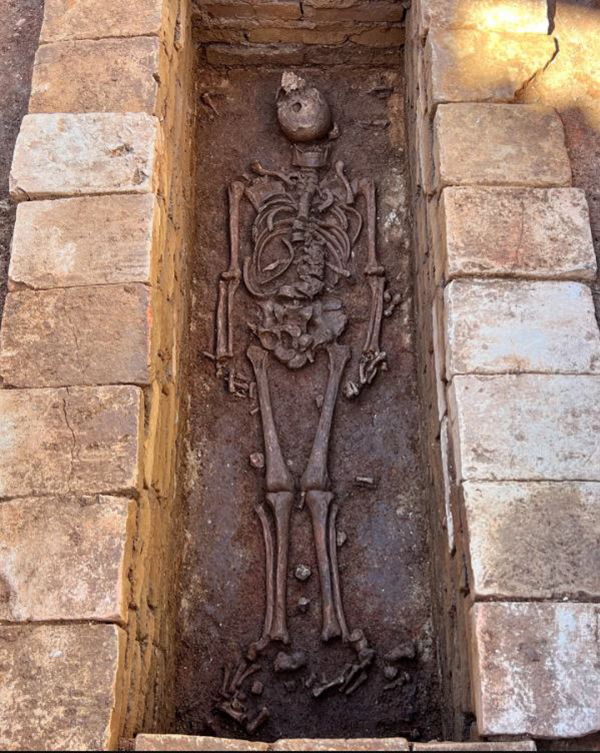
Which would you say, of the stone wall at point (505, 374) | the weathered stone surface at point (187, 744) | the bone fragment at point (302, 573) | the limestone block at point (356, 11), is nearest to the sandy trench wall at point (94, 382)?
the weathered stone surface at point (187, 744)

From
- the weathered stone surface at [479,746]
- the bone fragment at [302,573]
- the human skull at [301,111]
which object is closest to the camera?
the weathered stone surface at [479,746]

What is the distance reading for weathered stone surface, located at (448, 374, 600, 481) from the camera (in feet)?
12.1

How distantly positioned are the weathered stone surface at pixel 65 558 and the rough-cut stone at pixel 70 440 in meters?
0.07

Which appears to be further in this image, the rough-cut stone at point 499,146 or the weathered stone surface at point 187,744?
the rough-cut stone at point 499,146

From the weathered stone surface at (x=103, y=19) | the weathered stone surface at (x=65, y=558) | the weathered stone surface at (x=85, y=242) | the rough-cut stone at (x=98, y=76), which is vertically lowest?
the weathered stone surface at (x=65, y=558)

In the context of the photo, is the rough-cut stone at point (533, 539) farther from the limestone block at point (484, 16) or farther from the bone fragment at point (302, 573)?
the limestone block at point (484, 16)

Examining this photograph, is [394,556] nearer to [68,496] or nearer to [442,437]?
[442,437]

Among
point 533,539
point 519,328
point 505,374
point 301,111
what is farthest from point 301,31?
point 533,539

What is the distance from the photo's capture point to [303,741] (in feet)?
10.6

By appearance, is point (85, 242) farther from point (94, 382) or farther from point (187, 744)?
point (187, 744)

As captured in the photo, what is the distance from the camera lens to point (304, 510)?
4301 millimetres

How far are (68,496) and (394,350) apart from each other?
169 cm

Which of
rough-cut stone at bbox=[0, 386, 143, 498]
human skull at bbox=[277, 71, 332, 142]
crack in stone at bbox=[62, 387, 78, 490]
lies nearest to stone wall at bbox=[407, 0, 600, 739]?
human skull at bbox=[277, 71, 332, 142]

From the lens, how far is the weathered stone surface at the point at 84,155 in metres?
4.20
